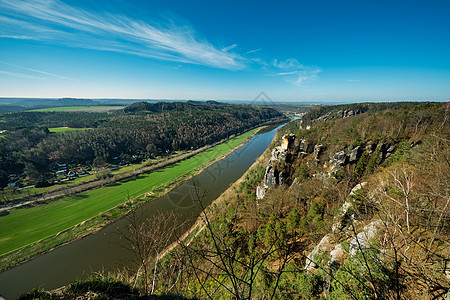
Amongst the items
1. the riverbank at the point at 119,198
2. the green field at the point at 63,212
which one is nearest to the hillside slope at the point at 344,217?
the riverbank at the point at 119,198

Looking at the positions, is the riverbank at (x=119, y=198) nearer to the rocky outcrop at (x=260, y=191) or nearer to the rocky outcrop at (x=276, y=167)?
the rocky outcrop at (x=260, y=191)

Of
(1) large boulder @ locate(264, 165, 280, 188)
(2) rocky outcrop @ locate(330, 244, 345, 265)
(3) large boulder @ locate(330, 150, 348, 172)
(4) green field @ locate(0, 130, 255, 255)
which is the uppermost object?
(3) large boulder @ locate(330, 150, 348, 172)

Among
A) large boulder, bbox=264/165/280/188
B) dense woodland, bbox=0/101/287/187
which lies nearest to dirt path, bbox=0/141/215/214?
dense woodland, bbox=0/101/287/187

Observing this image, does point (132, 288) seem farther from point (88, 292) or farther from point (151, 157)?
point (151, 157)

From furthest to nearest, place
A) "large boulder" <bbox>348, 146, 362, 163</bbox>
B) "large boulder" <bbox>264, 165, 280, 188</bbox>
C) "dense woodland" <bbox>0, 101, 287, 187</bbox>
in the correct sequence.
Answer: "dense woodland" <bbox>0, 101, 287, 187</bbox>
"large boulder" <bbox>264, 165, 280, 188</bbox>
"large boulder" <bbox>348, 146, 362, 163</bbox>

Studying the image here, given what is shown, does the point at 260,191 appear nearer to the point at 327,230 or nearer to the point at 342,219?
the point at 327,230

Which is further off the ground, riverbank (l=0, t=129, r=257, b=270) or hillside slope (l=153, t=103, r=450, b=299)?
hillside slope (l=153, t=103, r=450, b=299)

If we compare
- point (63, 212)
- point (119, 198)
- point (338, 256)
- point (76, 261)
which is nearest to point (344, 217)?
point (338, 256)

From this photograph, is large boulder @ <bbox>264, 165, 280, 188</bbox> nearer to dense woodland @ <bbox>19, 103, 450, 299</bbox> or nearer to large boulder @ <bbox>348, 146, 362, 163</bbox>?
dense woodland @ <bbox>19, 103, 450, 299</bbox>

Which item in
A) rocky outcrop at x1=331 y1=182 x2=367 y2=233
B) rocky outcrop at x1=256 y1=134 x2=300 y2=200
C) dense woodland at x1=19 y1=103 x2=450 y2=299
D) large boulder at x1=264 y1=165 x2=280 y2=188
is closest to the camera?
dense woodland at x1=19 y1=103 x2=450 y2=299
